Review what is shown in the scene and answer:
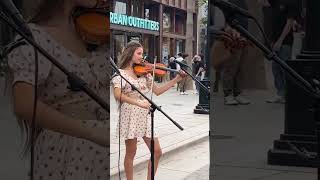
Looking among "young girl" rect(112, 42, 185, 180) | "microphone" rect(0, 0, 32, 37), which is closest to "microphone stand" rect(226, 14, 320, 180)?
"microphone" rect(0, 0, 32, 37)

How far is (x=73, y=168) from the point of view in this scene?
2809 millimetres

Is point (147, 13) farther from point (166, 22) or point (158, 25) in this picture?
point (166, 22)

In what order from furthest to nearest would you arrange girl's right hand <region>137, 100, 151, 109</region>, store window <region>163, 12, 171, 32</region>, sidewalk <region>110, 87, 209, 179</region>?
store window <region>163, 12, 171, 32</region>, sidewalk <region>110, 87, 209, 179</region>, girl's right hand <region>137, 100, 151, 109</region>

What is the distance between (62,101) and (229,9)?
0.98m

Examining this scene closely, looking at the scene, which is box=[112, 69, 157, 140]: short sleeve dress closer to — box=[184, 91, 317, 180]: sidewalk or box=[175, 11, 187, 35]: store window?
box=[184, 91, 317, 180]: sidewalk

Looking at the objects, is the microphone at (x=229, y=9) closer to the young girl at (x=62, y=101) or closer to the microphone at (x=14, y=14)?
the young girl at (x=62, y=101)

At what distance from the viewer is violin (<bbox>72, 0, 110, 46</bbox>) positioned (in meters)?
2.77

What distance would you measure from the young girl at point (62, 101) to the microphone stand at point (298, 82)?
0.72 m

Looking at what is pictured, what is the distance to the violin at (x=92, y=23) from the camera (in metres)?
2.77

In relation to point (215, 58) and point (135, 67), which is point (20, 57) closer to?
point (215, 58)

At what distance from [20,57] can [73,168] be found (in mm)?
643

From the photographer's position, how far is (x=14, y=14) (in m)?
2.59

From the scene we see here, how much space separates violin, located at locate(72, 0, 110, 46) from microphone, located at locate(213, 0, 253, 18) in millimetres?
581

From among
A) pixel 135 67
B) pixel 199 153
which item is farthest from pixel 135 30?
pixel 135 67
